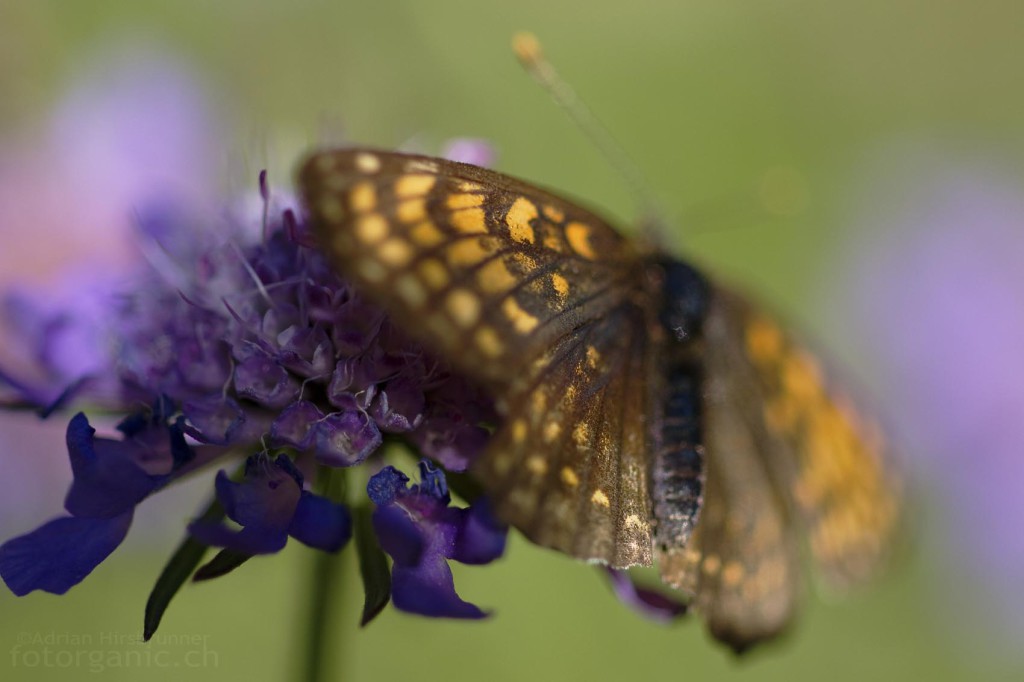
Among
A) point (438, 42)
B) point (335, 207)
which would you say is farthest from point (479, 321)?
point (438, 42)

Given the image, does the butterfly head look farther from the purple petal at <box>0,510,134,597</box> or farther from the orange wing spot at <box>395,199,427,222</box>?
the purple petal at <box>0,510,134,597</box>

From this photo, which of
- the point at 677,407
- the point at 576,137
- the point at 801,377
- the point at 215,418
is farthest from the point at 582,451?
the point at 576,137

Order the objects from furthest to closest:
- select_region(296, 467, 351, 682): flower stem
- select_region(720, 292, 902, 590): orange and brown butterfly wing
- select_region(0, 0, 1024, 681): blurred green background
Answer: select_region(0, 0, 1024, 681): blurred green background → select_region(720, 292, 902, 590): orange and brown butterfly wing → select_region(296, 467, 351, 682): flower stem

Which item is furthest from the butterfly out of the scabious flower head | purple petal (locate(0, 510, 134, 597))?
purple petal (locate(0, 510, 134, 597))

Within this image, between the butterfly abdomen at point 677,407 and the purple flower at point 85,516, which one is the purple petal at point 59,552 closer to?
the purple flower at point 85,516

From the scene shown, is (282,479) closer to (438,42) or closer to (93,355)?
(93,355)

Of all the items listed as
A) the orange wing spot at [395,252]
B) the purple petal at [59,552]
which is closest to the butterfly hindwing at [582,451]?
the orange wing spot at [395,252]

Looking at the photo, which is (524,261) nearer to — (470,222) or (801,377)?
(470,222)
